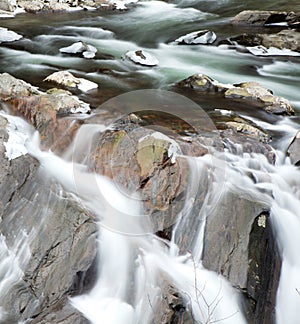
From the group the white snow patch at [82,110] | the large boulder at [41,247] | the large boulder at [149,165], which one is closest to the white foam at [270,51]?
the white snow patch at [82,110]

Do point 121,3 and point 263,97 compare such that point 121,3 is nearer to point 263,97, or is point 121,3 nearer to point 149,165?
point 263,97

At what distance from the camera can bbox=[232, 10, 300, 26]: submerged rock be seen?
11523 mm

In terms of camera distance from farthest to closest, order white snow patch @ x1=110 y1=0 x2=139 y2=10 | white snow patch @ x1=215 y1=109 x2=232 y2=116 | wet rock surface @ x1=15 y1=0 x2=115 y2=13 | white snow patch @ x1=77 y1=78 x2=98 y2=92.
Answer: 1. white snow patch @ x1=110 y1=0 x2=139 y2=10
2. wet rock surface @ x1=15 y1=0 x2=115 y2=13
3. white snow patch @ x1=77 y1=78 x2=98 y2=92
4. white snow patch @ x1=215 y1=109 x2=232 y2=116

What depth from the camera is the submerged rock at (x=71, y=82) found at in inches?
271

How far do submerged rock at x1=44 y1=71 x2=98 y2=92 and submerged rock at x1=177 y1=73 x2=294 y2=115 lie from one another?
5.89 ft

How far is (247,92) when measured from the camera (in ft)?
22.6

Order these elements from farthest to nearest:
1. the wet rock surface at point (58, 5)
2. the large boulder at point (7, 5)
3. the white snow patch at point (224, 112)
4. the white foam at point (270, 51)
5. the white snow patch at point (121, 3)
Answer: the white snow patch at point (121, 3) < the wet rock surface at point (58, 5) < the large boulder at point (7, 5) < the white foam at point (270, 51) < the white snow patch at point (224, 112)

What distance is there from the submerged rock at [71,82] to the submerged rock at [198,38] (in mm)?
4562

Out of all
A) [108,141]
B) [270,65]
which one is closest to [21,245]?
[108,141]

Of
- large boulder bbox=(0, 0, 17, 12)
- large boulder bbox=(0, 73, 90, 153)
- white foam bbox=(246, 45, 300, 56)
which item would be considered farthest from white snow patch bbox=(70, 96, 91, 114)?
large boulder bbox=(0, 0, 17, 12)

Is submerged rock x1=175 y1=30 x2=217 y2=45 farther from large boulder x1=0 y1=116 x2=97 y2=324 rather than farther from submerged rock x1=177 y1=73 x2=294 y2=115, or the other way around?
large boulder x1=0 y1=116 x2=97 y2=324

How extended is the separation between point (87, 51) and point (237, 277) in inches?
280

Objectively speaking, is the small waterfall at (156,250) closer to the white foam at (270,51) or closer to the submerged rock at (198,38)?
the white foam at (270,51)

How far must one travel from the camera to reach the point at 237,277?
3.68m
